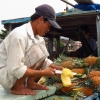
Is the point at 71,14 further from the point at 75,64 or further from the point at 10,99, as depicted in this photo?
the point at 10,99

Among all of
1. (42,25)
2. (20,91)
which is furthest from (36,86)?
(42,25)

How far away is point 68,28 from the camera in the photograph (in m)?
6.05

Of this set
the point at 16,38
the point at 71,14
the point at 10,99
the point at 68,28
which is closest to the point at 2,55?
the point at 16,38

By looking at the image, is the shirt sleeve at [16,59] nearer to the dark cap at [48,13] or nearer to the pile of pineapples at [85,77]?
the dark cap at [48,13]

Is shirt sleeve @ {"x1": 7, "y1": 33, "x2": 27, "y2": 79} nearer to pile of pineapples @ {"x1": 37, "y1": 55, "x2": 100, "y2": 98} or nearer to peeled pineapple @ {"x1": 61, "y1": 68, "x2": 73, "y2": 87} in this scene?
peeled pineapple @ {"x1": 61, "y1": 68, "x2": 73, "y2": 87}

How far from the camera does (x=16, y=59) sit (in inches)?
86.4

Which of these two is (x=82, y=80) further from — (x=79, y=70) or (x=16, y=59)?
(x=16, y=59)

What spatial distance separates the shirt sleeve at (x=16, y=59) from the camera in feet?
7.20

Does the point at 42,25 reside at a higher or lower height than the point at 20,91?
higher

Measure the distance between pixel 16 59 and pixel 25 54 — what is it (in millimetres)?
314

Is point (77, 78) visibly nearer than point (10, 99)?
No

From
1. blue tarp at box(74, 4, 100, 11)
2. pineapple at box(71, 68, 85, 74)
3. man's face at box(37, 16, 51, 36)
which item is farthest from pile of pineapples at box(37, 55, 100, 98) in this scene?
blue tarp at box(74, 4, 100, 11)

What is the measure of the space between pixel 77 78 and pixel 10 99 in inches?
57.5

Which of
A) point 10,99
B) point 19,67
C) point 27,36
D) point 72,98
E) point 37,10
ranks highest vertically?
point 37,10
